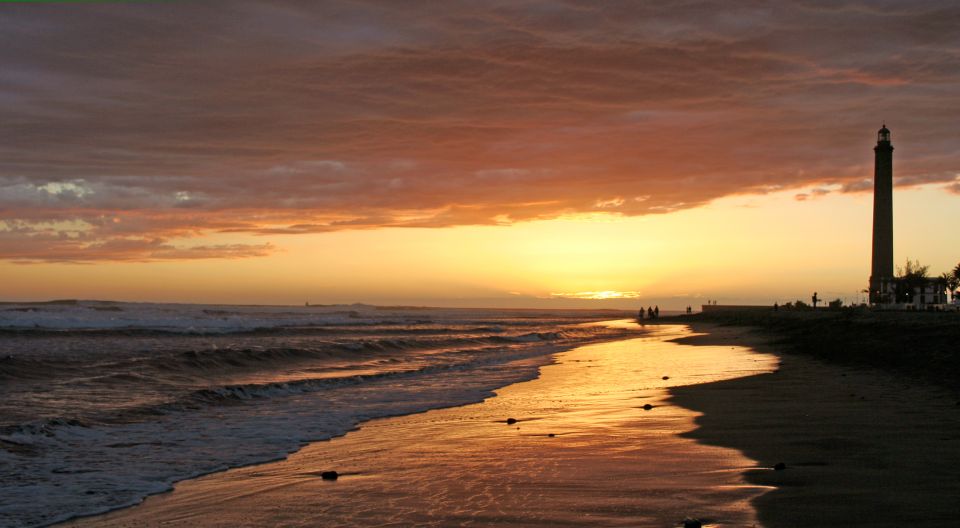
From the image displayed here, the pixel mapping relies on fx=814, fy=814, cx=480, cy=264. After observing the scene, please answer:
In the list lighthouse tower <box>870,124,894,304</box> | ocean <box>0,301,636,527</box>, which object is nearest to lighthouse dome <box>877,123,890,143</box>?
lighthouse tower <box>870,124,894,304</box>

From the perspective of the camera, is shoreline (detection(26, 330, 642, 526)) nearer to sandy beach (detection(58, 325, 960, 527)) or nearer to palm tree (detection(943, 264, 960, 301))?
sandy beach (detection(58, 325, 960, 527))

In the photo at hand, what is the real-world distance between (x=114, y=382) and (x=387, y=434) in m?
9.79

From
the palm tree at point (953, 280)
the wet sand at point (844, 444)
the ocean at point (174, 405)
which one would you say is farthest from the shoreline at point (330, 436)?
the palm tree at point (953, 280)

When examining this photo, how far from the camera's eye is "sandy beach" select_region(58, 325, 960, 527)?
22.4 ft

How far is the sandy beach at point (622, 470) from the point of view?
6840mm

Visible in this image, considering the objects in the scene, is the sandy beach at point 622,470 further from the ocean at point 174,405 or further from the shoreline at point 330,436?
the ocean at point 174,405

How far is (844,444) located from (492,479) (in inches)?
166

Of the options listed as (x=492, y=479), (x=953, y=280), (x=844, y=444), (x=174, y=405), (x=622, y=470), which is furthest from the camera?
(x=953, y=280)

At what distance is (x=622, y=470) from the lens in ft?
28.4

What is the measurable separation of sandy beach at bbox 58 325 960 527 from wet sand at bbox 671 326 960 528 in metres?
0.03

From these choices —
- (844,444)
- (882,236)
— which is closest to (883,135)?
(882,236)

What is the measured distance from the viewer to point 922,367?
58.0 feet

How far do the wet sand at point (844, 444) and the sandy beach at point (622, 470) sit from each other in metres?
0.03

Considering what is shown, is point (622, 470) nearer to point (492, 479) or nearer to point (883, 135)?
point (492, 479)
